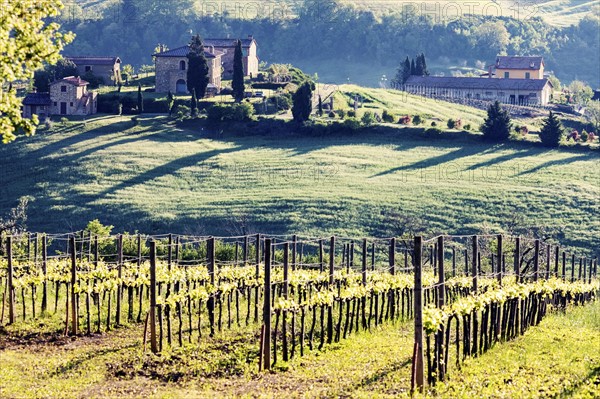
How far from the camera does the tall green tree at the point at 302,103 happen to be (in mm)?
86438

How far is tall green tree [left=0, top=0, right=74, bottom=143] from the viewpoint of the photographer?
63.1ft

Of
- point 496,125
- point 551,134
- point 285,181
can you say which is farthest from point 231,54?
point 285,181

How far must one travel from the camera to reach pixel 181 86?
360ft

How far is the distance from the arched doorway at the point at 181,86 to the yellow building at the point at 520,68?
57.7 m

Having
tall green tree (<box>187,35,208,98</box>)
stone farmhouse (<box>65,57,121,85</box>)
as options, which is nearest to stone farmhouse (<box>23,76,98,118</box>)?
tall green tree (<box>187,35,208,98</box>)

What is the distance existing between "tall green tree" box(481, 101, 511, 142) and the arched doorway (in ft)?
122

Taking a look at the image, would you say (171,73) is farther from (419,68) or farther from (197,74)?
(419,68)

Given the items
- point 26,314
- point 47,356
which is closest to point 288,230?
point 26,314

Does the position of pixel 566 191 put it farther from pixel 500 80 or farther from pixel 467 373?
pixel 500 80

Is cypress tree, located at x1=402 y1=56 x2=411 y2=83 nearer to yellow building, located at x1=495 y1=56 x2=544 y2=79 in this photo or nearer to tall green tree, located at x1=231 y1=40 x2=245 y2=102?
yellow building, located at x1=495 y1=56 x2=544 y2=79

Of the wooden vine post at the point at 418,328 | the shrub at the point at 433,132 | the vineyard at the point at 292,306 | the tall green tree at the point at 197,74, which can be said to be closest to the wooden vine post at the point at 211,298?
the vineyard at the point at 292,306

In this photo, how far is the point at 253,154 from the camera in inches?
3268

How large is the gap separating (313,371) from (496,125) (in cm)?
6891

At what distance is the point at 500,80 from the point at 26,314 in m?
110
